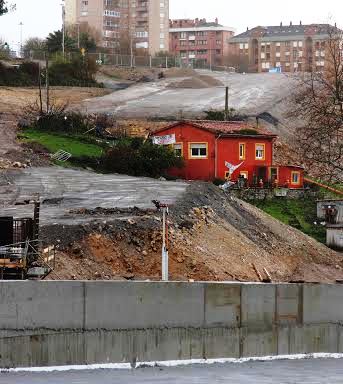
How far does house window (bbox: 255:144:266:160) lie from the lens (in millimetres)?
53719

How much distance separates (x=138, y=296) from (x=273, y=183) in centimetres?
3460

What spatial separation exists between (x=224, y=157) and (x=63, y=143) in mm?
9813

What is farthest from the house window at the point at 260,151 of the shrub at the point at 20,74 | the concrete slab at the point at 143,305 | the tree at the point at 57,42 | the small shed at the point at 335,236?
the tree at the point at 57,42

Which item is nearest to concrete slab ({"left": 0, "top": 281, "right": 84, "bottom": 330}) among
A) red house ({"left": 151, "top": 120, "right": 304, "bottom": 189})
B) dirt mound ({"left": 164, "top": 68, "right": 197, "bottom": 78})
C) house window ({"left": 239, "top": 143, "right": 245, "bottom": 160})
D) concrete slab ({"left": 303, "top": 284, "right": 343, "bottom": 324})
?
concrete slab ({"left": 303, "top": 284, "right": 343, "bottom": 324})

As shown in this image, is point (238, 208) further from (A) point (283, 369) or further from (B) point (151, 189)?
(A) point (283, 369)

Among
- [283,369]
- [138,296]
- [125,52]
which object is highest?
[125,52]

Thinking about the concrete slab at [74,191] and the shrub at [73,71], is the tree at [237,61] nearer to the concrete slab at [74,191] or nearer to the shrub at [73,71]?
the shrub at [73,71]

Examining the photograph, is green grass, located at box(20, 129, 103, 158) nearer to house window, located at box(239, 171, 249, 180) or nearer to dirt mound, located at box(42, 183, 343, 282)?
house window, located at box(239, 171, 249, 180)

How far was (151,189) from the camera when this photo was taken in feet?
128

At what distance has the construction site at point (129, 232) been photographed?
2503cm

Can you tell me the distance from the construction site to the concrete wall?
8.06 feet

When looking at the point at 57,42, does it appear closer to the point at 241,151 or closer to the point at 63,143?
the point at 63,143

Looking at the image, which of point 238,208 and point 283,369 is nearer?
point 283,369

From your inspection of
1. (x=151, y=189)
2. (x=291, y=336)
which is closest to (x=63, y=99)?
(x=151, y=189)
